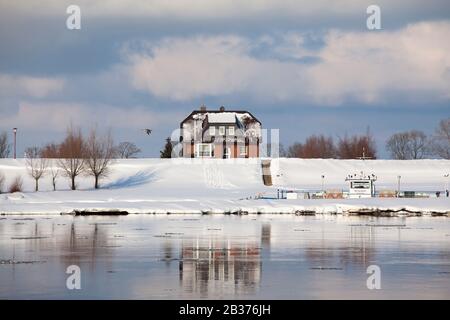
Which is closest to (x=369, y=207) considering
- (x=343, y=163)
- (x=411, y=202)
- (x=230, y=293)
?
(x=411, y=202)

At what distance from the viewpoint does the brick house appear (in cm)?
11600

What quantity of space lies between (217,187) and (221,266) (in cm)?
5696

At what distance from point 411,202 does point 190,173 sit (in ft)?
116

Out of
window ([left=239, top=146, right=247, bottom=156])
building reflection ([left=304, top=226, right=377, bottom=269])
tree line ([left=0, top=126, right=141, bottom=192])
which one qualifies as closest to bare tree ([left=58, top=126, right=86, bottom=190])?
tree line ([left=0, top=126, right=141, bottom=192])

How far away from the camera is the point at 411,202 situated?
56.8m

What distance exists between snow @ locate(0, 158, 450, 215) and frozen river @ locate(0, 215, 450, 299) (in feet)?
41.0

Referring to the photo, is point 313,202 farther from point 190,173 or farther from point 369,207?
point 190,173

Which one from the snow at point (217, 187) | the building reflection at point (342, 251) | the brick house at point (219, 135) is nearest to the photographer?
the building reflection at point (342, 251)

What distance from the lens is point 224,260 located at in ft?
82.8

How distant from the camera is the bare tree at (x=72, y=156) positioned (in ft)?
275

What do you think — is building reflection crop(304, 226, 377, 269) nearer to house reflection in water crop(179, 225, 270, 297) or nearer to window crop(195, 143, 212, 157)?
house reflection in water crop(179, 225, 270, 297)

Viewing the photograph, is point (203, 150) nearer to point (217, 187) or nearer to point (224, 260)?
point (217, 187)

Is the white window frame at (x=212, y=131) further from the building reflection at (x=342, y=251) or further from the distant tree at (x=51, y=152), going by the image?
the building reflection at (x=342, y=251)

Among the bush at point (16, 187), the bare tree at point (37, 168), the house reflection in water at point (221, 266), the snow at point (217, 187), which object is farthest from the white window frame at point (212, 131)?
the house reflection in water at point (221, 266)
